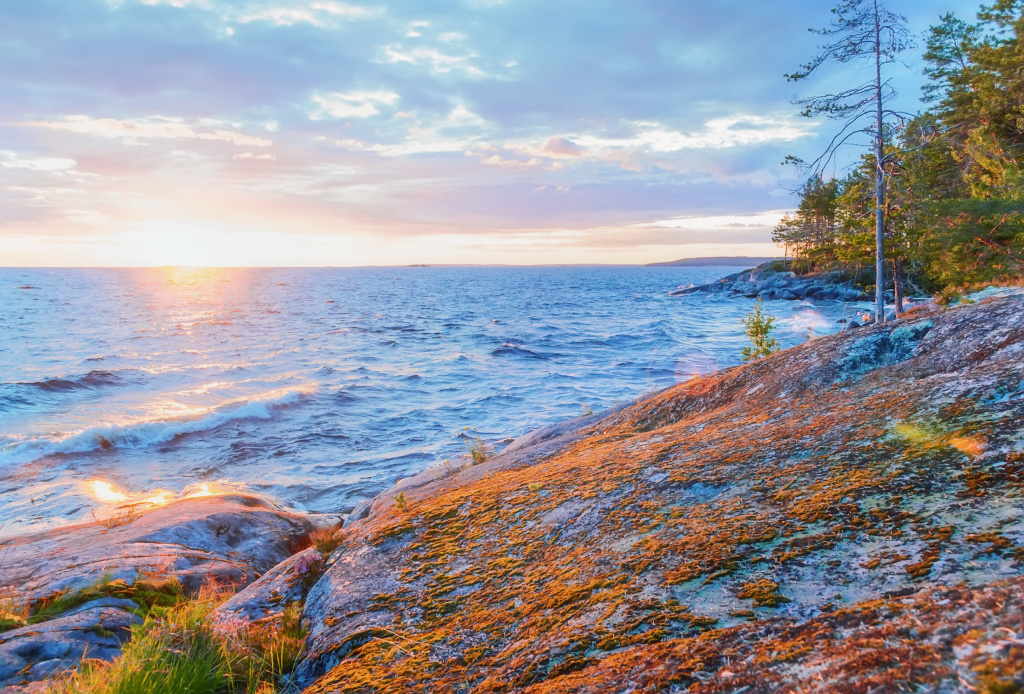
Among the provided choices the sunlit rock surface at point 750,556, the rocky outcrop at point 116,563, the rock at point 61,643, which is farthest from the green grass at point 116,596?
the sunlit rock surface at point 750,556

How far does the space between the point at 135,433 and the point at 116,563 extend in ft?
44.7

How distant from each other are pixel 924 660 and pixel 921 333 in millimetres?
4028

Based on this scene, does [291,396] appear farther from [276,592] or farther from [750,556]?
[750,556]

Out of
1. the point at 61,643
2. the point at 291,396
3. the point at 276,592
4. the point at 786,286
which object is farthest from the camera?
the point at 786,286

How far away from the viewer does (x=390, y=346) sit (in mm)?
39156

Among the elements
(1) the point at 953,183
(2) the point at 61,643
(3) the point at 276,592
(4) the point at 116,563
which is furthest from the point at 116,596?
(1) the point at 953,183

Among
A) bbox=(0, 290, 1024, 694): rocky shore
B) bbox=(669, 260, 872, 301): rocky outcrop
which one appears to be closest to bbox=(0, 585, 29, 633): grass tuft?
bbox=(0, 290, 1024, 694): rocky shore

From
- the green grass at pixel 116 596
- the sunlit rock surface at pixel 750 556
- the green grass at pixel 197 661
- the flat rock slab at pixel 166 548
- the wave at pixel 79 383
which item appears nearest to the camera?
the sunlit rock surface at pixel 750 556

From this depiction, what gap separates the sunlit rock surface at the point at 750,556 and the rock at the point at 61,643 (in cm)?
165

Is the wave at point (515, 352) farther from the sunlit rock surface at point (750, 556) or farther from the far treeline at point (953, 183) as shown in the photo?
the sunlit rock surface at point (750, 556)

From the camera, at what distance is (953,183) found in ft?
104

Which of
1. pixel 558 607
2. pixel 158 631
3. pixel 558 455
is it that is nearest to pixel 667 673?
pixel 558 607

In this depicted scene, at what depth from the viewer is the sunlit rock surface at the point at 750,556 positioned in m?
1.80

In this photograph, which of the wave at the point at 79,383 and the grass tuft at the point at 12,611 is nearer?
the grass tuft at the point at 12,611
